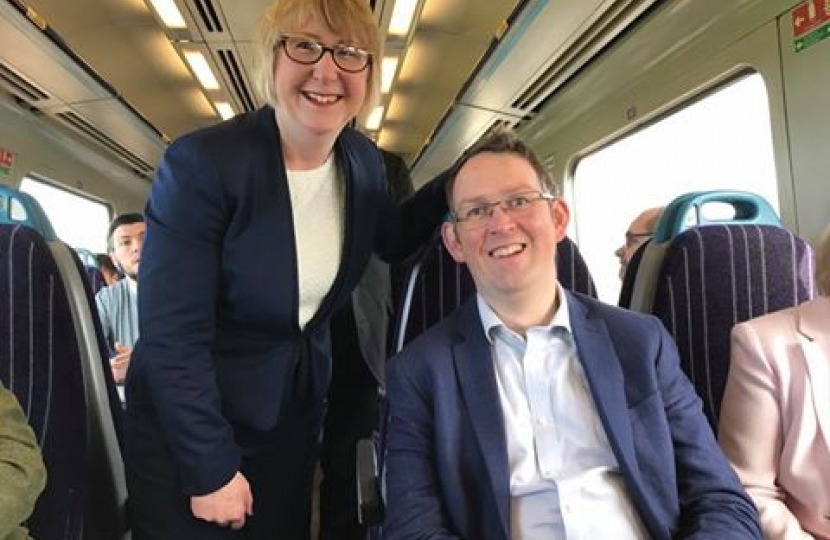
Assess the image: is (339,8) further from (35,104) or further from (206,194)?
(35,104)

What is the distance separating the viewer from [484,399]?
1472 millimetres

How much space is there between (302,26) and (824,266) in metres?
1.29

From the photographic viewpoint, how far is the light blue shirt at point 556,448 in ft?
4.60

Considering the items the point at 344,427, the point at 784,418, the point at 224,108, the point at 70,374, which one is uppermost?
the point at 224,108

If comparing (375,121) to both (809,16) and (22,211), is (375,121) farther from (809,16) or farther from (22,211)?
(22,211)

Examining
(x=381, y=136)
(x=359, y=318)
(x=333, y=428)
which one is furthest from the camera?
(x=381, y=136)

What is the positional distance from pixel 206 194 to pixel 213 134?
163mm

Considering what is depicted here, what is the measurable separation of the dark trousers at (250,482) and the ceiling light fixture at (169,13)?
3.40 metres

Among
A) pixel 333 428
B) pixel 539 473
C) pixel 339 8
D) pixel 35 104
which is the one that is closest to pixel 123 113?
pixel 35 104

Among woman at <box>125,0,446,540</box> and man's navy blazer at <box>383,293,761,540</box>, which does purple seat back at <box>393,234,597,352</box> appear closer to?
woman at <box>125,0,446,540</box>

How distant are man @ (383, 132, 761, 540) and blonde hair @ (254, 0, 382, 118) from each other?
407mm

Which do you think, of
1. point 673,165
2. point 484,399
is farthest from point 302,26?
point 673,165

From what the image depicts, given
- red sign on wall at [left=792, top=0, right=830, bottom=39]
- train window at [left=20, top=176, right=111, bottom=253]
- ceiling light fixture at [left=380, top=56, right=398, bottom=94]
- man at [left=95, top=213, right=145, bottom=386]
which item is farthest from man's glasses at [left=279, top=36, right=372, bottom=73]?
train window at [left=20, top=176, right=111, bottom=253]

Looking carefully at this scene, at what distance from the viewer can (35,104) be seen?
220 inches
